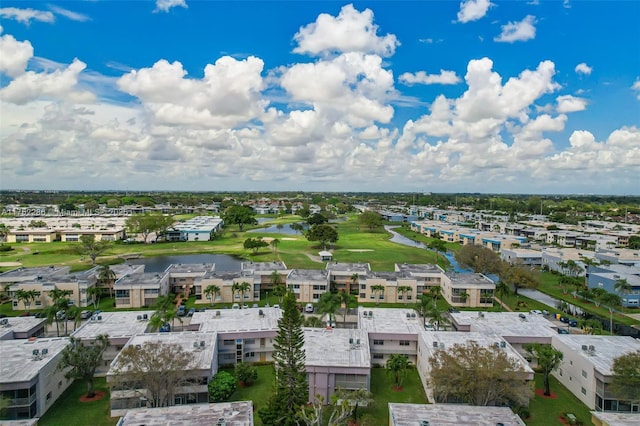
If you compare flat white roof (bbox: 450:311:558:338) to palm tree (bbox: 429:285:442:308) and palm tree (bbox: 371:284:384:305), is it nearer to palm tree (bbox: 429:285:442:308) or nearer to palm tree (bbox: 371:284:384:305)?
palm tree (bbox: 429:285:442:308)

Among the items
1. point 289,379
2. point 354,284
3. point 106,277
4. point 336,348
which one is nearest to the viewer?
point 289,379

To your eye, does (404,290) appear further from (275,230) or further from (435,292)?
(275,230)

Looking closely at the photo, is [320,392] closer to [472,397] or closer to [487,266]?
[472,397]

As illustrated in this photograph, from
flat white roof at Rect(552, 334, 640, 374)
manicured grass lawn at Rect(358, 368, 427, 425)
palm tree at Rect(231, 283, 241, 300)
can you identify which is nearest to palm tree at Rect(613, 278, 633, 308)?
flat white roof at Rect(552, 334, 640, 374)

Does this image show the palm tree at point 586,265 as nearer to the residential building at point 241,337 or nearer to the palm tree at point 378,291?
the palm tree at point 378,291

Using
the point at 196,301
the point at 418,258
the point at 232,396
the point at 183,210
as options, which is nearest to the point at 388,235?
the point at 418,258

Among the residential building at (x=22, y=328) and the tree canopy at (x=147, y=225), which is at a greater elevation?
the tree canopy at (x=147, y=225)

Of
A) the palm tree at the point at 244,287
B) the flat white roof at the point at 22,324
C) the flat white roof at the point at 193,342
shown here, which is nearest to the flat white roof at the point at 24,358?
the flat white roof at the point at 22,324

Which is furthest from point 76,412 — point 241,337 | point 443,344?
point 443,344
